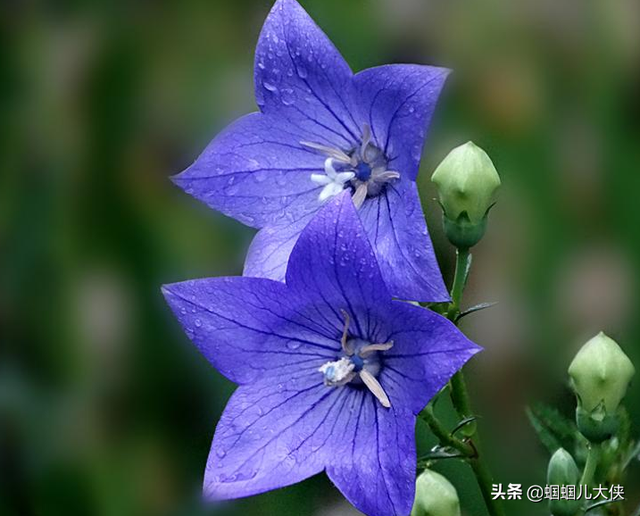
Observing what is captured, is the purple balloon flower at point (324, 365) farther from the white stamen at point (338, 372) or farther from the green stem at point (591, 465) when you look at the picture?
the green stem at point (591, 465)

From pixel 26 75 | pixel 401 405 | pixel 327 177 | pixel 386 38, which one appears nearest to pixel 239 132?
pixel 327 177

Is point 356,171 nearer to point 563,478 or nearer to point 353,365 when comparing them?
point 353,365

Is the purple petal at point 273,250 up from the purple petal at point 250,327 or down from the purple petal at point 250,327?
up

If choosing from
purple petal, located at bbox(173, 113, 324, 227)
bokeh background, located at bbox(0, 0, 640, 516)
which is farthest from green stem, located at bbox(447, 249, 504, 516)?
bokeh background, located at bbox(0, 0, 640, 516)

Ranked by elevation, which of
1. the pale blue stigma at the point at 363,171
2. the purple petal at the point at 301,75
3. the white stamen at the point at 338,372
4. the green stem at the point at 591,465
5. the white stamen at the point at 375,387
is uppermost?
the purple petal at the point at 301,75

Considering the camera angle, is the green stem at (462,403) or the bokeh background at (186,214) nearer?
the green stem at (462,403)

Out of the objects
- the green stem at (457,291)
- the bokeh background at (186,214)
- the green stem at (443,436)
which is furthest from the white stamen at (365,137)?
the bokeh background at (186,214)

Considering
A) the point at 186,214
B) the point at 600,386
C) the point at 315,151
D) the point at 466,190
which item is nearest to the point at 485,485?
the point at 600,386
